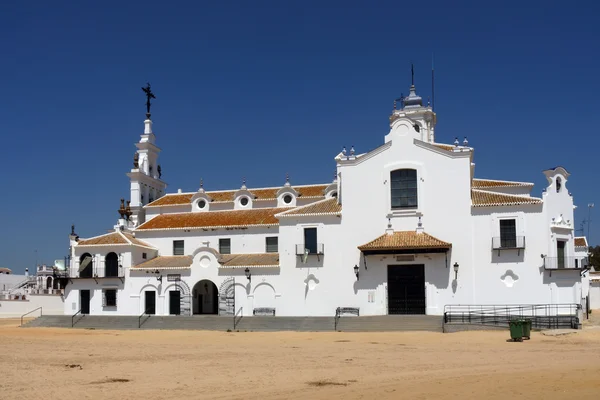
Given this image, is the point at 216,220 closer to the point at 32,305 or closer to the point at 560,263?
the point at 32,305

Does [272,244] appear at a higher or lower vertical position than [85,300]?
higher

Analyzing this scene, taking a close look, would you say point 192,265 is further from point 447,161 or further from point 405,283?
point 447,161

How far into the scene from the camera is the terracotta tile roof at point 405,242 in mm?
→ 40688

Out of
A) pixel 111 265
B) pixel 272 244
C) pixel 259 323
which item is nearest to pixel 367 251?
pixel 259 323

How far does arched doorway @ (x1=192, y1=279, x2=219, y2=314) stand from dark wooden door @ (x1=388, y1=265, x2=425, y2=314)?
13312mm

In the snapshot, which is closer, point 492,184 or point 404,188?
point 404,188

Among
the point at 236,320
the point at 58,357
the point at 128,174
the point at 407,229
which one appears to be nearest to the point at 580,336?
the point at 407,229

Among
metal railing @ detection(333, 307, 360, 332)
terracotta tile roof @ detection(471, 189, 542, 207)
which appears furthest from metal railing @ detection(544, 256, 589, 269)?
metal railing @ detection(333, 307, 360, 332)

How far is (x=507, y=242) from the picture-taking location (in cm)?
4116

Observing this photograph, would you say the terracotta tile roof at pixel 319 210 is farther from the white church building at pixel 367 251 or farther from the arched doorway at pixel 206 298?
the arched doorway at pixel 206 298

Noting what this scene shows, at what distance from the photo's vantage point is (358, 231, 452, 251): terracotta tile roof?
133ft

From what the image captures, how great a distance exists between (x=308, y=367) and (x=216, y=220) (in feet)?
98.1

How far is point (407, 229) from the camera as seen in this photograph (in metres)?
43.3

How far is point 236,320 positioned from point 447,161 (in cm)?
1666
